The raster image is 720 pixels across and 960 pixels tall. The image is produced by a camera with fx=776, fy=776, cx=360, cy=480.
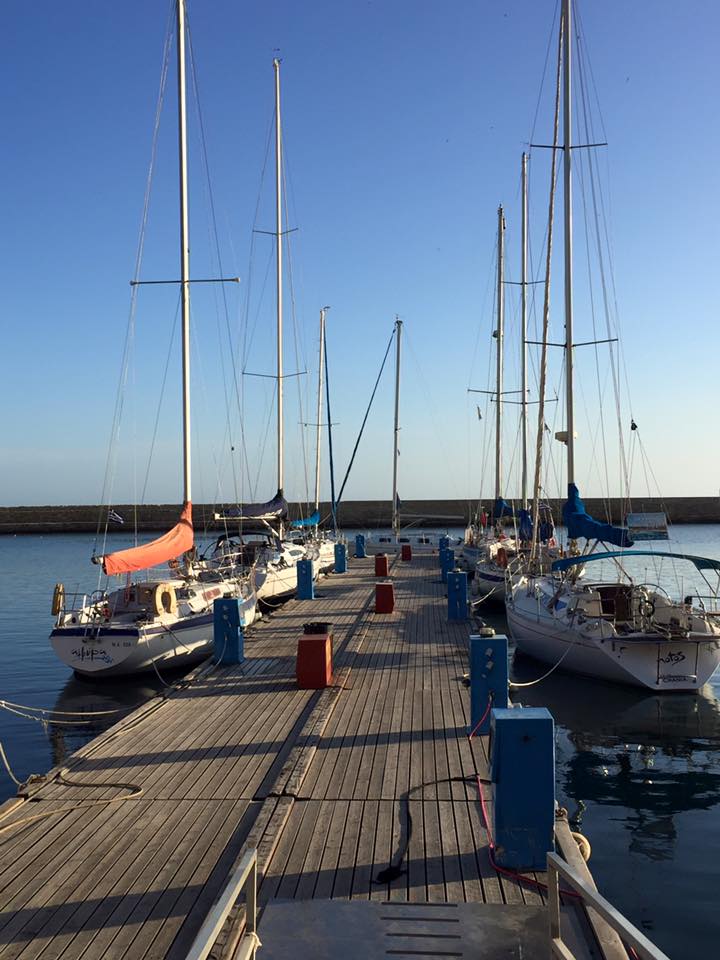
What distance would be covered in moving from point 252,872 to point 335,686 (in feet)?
27.9

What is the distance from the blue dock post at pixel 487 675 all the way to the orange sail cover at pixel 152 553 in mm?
8151

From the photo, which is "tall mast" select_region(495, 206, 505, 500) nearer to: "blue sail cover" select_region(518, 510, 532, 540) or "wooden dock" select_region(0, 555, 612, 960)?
"blue sail cover" select_region(518, 510, 532, 540)

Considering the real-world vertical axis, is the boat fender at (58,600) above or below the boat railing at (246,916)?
above

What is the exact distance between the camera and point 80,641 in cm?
1758

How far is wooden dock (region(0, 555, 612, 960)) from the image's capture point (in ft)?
19.6

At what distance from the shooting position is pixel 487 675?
10.8 meters

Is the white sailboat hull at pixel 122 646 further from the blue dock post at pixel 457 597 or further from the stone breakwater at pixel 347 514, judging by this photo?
the stone breakwater at pixel 347 514

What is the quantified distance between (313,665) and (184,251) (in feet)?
49.5

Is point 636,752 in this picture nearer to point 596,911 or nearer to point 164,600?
point 596,911

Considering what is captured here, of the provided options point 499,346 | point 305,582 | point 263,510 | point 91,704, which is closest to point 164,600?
point 91,704

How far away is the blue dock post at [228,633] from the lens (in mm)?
16125

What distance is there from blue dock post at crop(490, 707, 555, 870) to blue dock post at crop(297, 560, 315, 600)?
20.5 meters

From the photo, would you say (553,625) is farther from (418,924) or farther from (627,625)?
(418,924)

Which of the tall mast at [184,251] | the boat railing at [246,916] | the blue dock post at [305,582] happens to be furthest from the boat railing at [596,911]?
the blue dock post at [305,582]
